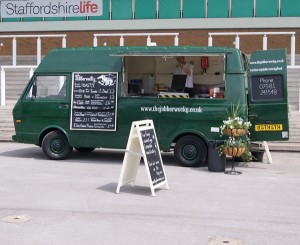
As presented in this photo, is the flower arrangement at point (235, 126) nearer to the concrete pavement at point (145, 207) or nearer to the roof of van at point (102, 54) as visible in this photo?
the concrete pavement at point (145, 207)

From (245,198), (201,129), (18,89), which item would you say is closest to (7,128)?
(18,89)

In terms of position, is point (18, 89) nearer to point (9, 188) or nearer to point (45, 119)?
point (45, 119)

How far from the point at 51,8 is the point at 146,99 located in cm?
1494

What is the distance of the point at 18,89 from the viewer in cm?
2081

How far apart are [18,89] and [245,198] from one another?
14.8 m

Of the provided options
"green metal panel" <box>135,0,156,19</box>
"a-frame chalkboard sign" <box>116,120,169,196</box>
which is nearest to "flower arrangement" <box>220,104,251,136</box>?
"a-frame chalkboard sign" <box>116,120,169,196</box>

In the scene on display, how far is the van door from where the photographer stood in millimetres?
11039

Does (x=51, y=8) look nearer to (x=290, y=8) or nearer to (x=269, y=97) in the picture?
(x=290, y=8)

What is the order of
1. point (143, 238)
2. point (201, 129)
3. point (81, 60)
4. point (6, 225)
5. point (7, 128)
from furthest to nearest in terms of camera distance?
point (7, 128)
point (81, 60)
point (201, 129)
point (6, 225)
point (143, 238)

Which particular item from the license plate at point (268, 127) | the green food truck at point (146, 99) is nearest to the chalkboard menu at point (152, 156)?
the green food truck at point (146, 99)

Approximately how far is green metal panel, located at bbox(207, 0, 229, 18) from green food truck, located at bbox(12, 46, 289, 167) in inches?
506

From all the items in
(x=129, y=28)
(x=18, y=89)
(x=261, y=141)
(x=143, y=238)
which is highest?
(x=129, y=28)

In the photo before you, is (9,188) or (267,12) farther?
(267,12)

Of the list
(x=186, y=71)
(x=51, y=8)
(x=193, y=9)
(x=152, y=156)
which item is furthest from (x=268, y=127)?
(x=51, y=8)
